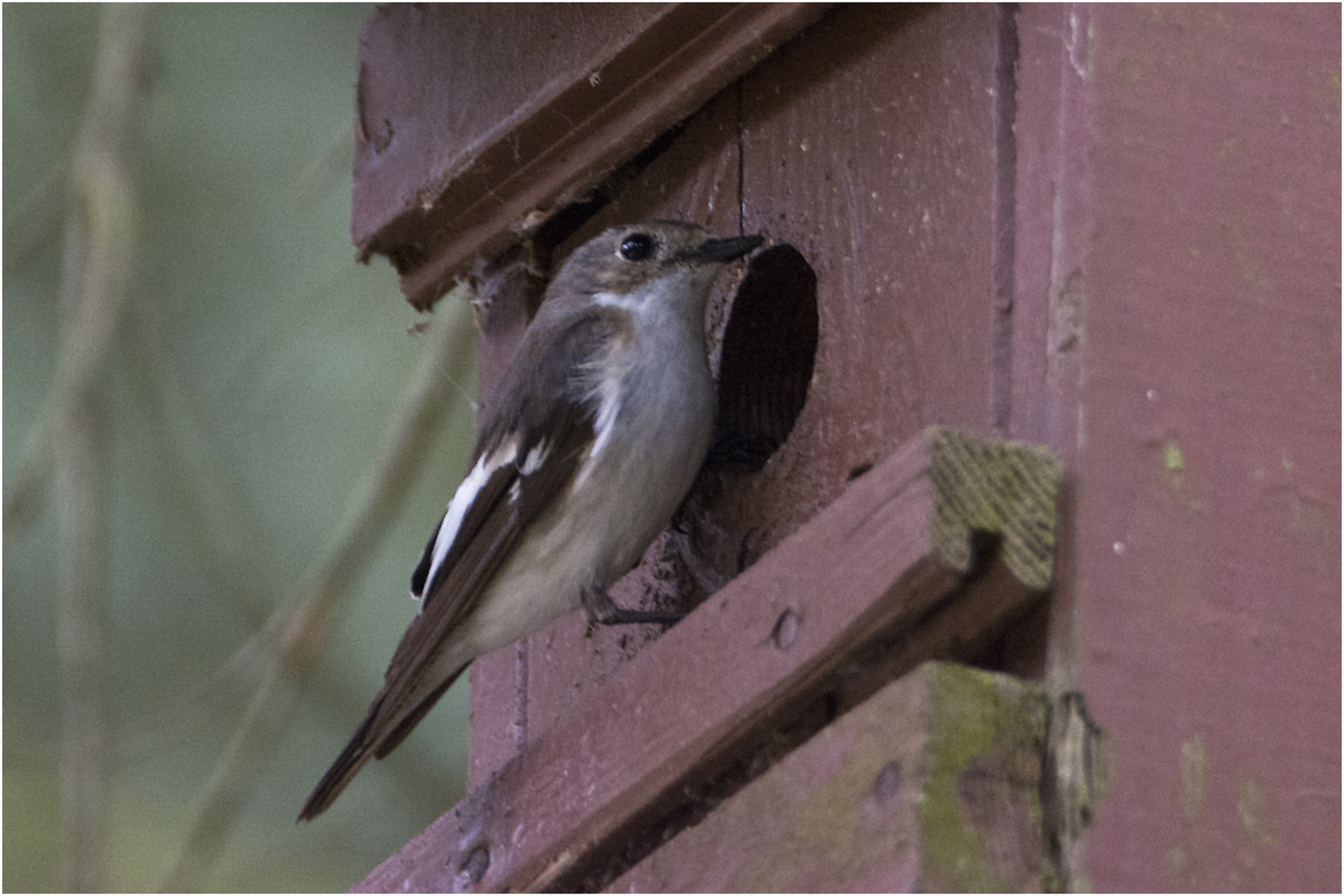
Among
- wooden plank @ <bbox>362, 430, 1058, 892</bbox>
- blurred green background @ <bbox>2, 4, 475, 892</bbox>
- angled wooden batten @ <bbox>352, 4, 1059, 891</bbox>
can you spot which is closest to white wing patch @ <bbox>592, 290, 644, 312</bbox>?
angled wooden batten @ <bbox>352, 4, 1059, 891</bbox>

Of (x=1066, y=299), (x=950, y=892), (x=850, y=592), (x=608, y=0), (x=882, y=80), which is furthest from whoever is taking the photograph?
(x=608, y=0)

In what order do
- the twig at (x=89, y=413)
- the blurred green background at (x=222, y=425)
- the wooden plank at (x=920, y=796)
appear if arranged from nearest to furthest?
the wooden plank at (x=920, y=796)
the twig at (x=89, y=413)
the blurred green background at (x=222, y=425)

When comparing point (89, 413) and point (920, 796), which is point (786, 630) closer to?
point (920, 796)

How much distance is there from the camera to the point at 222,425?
17.7ft

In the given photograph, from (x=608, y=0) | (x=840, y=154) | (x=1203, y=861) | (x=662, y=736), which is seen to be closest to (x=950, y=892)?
(x=1203, y=861)

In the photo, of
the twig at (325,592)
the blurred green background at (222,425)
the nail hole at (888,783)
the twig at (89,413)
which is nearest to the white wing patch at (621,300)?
the twig at (325,592)

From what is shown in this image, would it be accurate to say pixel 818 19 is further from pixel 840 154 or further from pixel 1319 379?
pixel 1319 379

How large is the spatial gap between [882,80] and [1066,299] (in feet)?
2.00

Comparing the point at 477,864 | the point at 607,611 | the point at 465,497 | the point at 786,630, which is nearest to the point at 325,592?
the point at 465,497

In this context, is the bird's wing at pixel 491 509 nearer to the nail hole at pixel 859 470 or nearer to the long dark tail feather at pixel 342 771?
the long dark tail feather at pixel 342 771

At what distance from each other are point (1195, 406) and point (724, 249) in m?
0.95

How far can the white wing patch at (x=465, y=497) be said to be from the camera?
2850 mm

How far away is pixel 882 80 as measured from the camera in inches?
99.0

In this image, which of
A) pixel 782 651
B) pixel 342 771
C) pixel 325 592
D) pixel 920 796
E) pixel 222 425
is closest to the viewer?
pixel 920 796
